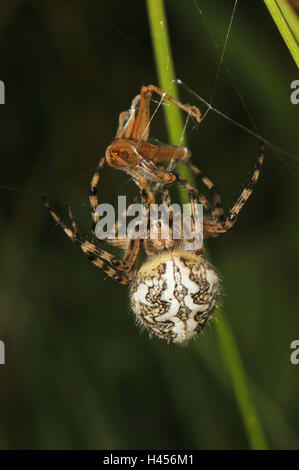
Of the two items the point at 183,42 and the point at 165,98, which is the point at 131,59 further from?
the point at 165,98

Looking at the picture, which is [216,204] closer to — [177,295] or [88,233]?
[177,295]

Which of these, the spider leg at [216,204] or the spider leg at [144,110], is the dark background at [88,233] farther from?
the spider leg at [144,110]

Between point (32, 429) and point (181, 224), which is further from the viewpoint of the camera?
point (32, 429)

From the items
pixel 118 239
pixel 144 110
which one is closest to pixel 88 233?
pixel 118 239

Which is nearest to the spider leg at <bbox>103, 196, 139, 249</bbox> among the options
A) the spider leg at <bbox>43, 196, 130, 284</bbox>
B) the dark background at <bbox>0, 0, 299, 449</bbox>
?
the spider leg at <bbox>43, 196, 130, 284</bbox>

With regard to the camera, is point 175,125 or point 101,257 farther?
point 101,257

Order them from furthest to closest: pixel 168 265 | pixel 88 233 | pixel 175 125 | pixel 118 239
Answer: pixel 88 233
pixel 118 239
pixel 168 265
pixel 175 125

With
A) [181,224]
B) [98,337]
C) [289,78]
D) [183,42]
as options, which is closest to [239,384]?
[181,224]
